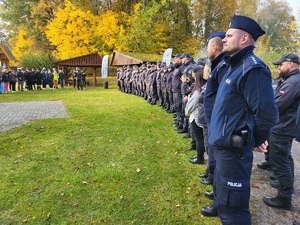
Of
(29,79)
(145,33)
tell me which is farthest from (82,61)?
(145,33)

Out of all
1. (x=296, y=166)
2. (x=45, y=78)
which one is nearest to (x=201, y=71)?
(x=296, y=166)

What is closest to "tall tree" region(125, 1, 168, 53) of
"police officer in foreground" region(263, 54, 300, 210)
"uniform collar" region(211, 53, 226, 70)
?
"police officer in foreground" region(263, 54, 300, 210)

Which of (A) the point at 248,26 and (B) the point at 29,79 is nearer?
(A) the point at 248,26

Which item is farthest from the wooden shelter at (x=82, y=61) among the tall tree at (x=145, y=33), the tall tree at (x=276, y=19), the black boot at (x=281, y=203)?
the tall tree at (x=276, y=19)

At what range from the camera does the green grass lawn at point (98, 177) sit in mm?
3438

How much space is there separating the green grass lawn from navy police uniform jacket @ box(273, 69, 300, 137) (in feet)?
4.99

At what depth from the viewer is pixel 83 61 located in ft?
78.0

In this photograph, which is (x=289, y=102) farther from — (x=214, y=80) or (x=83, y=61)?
(x=83, y=61)

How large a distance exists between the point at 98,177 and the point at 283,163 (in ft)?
9.79

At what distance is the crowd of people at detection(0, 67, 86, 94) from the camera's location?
62.7 ft

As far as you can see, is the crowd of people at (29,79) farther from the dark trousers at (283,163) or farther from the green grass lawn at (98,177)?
the dark trousers at (283,163)

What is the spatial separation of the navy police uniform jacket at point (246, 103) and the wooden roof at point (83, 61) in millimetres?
22770


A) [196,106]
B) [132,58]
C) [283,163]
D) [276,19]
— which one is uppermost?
[276,19]

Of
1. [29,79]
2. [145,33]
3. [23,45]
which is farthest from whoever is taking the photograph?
[23,45]
